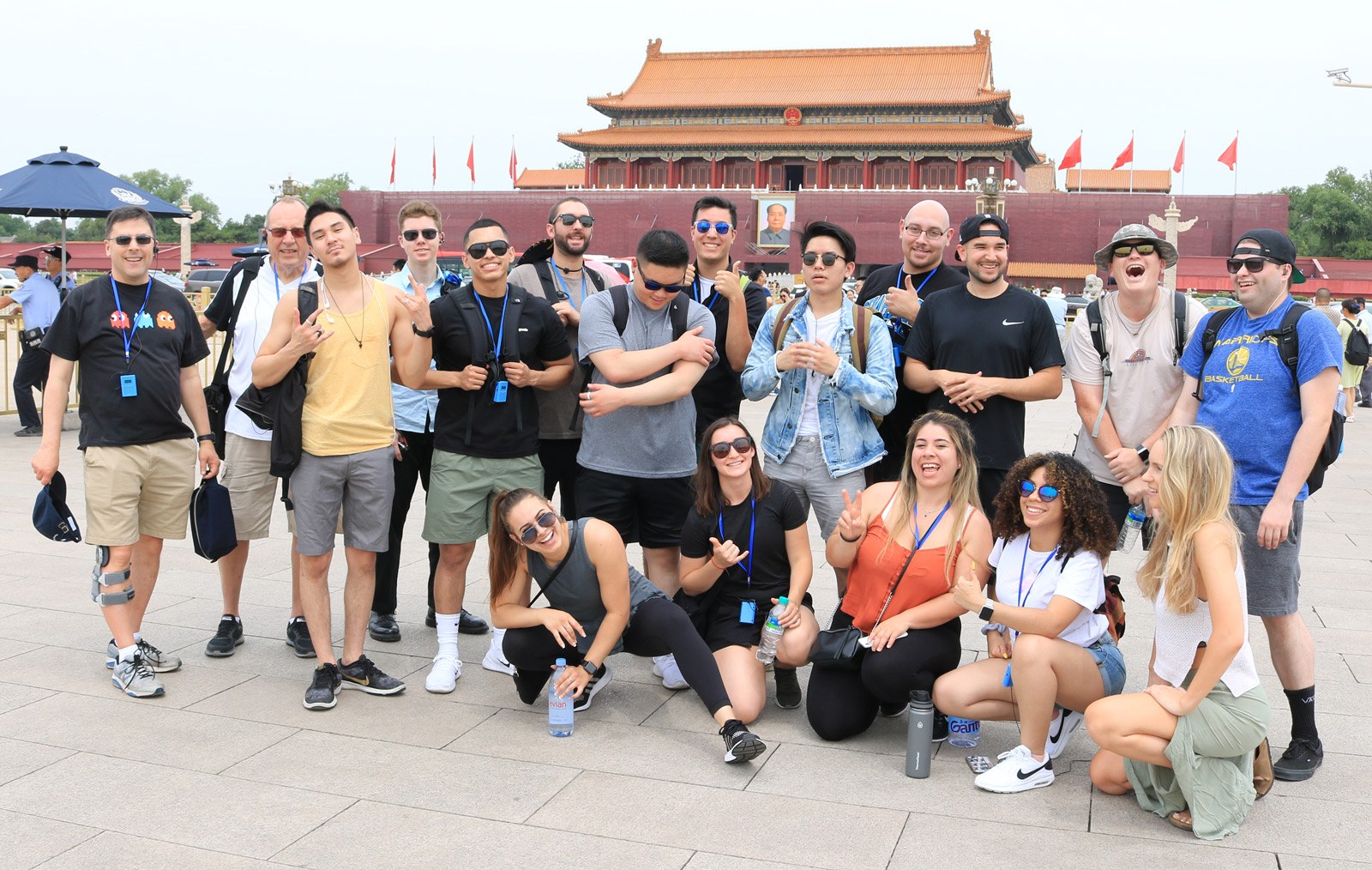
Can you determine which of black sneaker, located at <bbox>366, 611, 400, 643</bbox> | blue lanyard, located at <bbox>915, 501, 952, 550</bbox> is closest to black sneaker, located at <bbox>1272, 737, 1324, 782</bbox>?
blue lanyard, located at <bbox>915, 501, 952, 550</bbox>

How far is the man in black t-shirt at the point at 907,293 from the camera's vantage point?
15.5ft

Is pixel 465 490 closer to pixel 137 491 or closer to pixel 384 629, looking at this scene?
pixel 384 629

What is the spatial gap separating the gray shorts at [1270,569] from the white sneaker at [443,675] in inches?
111

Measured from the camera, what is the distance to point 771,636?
4.03 meters

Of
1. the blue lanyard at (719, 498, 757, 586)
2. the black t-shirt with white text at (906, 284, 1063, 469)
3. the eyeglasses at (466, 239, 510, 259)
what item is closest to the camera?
the blue lanyard at (719, 498, 757, 586)

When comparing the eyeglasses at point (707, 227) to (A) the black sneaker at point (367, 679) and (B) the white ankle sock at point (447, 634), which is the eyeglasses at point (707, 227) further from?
(A) the black sneaker at point (367, 679)

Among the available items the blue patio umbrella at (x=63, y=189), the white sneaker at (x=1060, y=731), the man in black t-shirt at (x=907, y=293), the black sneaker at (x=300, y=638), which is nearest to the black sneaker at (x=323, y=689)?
the black sneaker at (x=300, y=638)

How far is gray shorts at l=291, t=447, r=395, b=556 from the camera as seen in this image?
166 inches

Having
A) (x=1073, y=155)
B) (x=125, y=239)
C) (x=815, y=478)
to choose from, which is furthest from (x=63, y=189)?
(x=1073, y=155)

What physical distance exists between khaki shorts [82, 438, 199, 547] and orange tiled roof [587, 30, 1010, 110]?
136 feet

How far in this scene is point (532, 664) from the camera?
4.08 m

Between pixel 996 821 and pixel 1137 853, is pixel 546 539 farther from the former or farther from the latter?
pixel 1137 853

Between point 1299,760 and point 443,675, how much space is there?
2967 millimetres

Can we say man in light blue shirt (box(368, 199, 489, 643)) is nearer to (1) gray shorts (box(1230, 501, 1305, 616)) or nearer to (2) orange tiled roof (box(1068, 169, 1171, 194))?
(1) gray shorts (box(1230, 501, 1305, 616))
